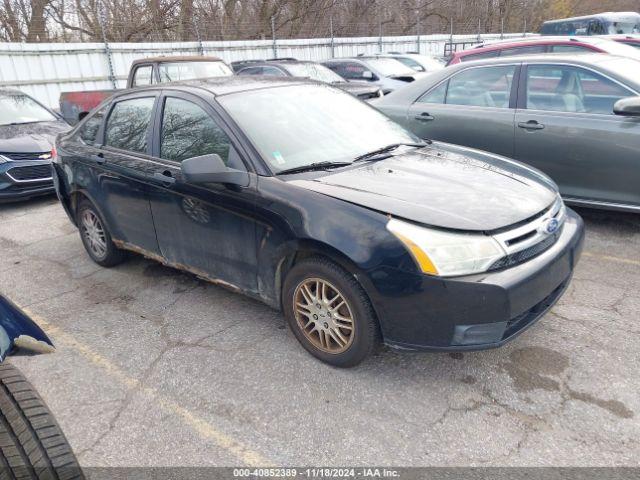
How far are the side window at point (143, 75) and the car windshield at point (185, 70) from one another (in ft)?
0.91

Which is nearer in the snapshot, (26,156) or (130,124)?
(130,124)

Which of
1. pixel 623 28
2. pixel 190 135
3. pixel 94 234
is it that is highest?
pixel 623 28

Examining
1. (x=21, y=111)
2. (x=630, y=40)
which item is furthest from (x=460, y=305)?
(x=630, y=40)

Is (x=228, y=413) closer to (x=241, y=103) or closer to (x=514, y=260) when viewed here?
(x=514, y=260)

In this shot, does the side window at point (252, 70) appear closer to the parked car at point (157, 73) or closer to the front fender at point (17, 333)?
the parked car at point (157, 73)

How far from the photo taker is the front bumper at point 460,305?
246cm

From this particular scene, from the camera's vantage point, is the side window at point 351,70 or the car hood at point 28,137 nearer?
the car hood at point 28,137

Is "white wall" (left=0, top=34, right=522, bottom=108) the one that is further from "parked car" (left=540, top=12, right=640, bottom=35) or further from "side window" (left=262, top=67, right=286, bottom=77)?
"parked car" (left=540, top=12, right=640, bottom=35)

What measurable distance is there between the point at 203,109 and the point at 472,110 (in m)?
3.02

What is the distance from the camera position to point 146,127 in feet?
12.6

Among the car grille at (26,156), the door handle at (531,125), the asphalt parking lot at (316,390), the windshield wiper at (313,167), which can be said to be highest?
the windshield wiper at (313,167)

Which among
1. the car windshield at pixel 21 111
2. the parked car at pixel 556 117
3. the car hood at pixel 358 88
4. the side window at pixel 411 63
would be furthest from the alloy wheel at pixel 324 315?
the side window at pixel 411 63

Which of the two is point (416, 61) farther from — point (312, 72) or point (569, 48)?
point (569, 48)

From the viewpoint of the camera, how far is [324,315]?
289 centimetres
